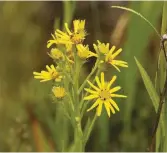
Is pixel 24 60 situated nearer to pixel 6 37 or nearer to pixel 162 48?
pixel 6 37

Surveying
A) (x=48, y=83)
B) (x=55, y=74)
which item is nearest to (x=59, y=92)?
(x=55, y=74)

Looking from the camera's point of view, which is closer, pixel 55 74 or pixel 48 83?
pixel 55 74

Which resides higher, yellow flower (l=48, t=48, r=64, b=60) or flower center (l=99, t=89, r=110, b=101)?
yellow flower (l=48, t=48, r=64, b=60)

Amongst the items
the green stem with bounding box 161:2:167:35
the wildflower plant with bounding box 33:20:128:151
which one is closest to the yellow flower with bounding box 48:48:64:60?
the wildflower plant with bounding box 33:20:128:151

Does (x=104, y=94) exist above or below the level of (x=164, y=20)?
below

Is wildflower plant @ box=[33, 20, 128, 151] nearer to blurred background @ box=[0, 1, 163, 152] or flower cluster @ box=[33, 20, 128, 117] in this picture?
flower cluster @ box=[33, 20, 128, 117]

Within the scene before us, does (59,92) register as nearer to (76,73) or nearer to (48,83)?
(76,73)

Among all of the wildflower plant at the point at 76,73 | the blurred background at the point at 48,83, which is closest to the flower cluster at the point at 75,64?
the wildflower plant at the point at 76,73

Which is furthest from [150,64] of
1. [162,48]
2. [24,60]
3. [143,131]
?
[162,48]
